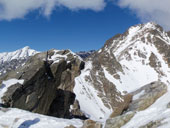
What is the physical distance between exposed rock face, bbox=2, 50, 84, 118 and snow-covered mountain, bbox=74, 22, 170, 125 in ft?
79.0

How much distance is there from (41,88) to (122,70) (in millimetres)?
83270

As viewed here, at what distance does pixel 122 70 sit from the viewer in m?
115

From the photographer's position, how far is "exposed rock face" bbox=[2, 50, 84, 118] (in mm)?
32188

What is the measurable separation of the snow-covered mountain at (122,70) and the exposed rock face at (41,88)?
24085 millimetres

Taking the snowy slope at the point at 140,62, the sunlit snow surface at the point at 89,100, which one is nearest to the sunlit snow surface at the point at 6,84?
the sunlit snow surface at the point at 89,100

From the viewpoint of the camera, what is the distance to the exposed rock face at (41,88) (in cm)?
3219

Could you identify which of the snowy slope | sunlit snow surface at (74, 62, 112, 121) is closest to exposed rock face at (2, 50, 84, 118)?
sunlit snow surface at (74, 62, 112, 121)

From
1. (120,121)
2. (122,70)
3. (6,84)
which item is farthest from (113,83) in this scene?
(120,121)

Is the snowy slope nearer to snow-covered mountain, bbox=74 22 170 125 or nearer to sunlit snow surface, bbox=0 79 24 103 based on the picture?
snow-covered mountain, bbox=74 22 170 125

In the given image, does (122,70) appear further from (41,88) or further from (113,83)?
(41,88)

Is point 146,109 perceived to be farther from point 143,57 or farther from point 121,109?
point 143,57

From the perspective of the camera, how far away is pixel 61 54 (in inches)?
1780

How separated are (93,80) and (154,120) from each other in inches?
3412

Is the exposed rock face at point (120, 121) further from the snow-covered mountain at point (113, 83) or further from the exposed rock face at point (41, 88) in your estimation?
the exposed rock face at point (41, 88)
